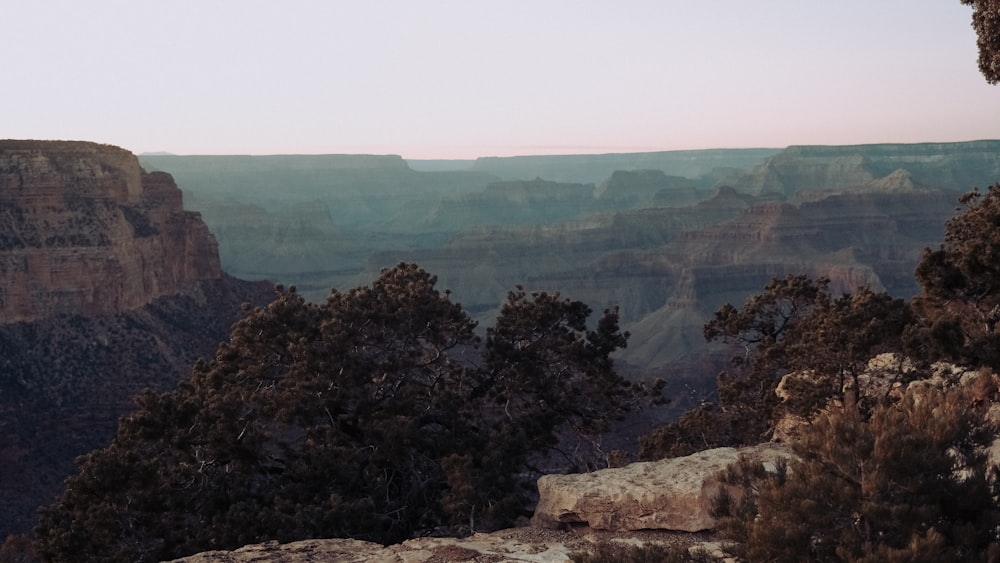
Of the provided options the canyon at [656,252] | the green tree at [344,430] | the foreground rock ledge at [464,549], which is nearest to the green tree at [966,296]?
the foreground rock ledge at [464,549]

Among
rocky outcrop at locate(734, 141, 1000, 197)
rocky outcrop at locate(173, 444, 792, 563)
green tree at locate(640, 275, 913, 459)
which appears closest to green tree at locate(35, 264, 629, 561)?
green tree at locate(640, 275, 913, 459)

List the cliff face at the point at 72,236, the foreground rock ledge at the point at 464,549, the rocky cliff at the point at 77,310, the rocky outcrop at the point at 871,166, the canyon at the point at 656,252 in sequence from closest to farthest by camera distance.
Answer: the foreground rock ledge at the point at 464,549
the rocky cliff at the point at 77,310
the cliff face at the point at 72,236
the canyon at the point at 656,252
the rocky outcrop at the point at 871,166

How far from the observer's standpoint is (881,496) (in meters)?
6.73

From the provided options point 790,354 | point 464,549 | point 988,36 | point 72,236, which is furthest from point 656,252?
point 464,549

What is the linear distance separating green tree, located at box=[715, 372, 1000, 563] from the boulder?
11.6 ft

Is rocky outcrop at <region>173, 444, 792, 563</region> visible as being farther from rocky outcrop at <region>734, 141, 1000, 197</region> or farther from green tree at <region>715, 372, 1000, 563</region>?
rocky outcrop at <region>734, 141, 1000, 197</region>

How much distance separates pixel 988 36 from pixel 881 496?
9.76m

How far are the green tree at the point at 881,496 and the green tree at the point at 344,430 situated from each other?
7.47 m

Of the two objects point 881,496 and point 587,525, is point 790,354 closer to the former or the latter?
point 587,525

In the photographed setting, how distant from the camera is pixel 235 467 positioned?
1617 centimetres

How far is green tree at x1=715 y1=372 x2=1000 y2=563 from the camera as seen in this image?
661 cm

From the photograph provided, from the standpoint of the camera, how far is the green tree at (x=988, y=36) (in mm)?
13078

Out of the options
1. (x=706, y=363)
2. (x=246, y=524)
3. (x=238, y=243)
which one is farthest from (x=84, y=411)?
(x=238, y=243)

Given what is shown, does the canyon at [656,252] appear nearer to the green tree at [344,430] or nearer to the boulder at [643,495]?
the green tree at [344,430]
